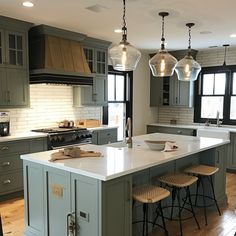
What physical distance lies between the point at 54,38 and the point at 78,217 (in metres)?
3.14

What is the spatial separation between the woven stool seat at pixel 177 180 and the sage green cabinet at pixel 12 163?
217cm

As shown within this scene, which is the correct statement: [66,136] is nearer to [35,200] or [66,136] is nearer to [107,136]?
[107,136]

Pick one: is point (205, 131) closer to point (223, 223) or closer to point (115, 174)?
point (223, 223)

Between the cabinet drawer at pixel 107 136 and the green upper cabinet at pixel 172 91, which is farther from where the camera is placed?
the green upper cabinet at pixel 172 91

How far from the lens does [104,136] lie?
18.1 feet

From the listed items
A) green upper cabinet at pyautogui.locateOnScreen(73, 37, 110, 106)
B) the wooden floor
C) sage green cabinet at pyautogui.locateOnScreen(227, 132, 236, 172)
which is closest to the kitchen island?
the wooden floor

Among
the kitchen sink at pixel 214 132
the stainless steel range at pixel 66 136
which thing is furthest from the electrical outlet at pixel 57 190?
the kitchen sink at pixel 214 132

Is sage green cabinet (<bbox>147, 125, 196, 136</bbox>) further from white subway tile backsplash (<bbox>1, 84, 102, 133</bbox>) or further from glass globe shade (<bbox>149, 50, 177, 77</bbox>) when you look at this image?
glass globe shade (<bbox>149, 50, 177, 77</bbox>)

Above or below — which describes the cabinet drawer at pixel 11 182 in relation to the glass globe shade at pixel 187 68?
below

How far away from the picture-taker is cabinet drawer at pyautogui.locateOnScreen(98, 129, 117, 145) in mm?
5442

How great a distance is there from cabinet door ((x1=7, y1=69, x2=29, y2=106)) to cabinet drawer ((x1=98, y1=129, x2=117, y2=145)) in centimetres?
158

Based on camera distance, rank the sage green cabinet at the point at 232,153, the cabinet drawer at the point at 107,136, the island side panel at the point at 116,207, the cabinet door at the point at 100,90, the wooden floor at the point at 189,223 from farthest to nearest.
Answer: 1. the sage green cabinet at the point at 232,153
2. the cabinet door at the point at 100,90
3. the cabinet drawer at the point at 107,136
4. the wooden floor at the point at 189,223
5. the island side panel at the point at 116,207

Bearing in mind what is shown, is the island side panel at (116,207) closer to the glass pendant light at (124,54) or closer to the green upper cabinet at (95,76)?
the glass pendant light at (124,54)

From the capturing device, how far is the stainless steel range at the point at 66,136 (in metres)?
4.54
